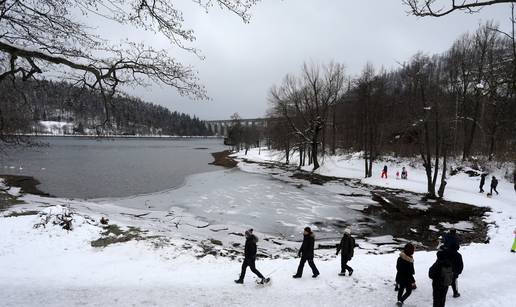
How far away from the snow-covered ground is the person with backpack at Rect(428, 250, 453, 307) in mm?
806

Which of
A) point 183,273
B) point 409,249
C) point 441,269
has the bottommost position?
point 183,273

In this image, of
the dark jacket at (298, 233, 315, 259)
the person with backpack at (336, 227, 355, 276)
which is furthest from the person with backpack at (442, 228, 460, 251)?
the dark jacket at (298, 233, 315, 259)

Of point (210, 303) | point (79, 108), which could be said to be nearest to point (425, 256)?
point (210, 303)

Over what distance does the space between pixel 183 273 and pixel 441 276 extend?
7175 millimetres

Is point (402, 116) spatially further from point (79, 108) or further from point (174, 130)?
point (174, 130)

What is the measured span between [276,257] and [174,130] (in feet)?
638

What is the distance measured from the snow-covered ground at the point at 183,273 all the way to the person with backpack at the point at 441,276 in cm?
81

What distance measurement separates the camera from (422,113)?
28953mm

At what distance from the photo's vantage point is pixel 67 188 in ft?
91.4

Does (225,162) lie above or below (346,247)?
below

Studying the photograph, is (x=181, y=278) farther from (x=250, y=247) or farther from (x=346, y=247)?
(x=346, y=247)

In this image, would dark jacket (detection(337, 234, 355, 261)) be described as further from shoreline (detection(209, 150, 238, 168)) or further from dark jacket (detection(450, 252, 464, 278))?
shoreline (detection(209, 150, 238, 168))

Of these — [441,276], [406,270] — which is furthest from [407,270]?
[441,276]

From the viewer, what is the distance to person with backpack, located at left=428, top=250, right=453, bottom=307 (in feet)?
21.9
